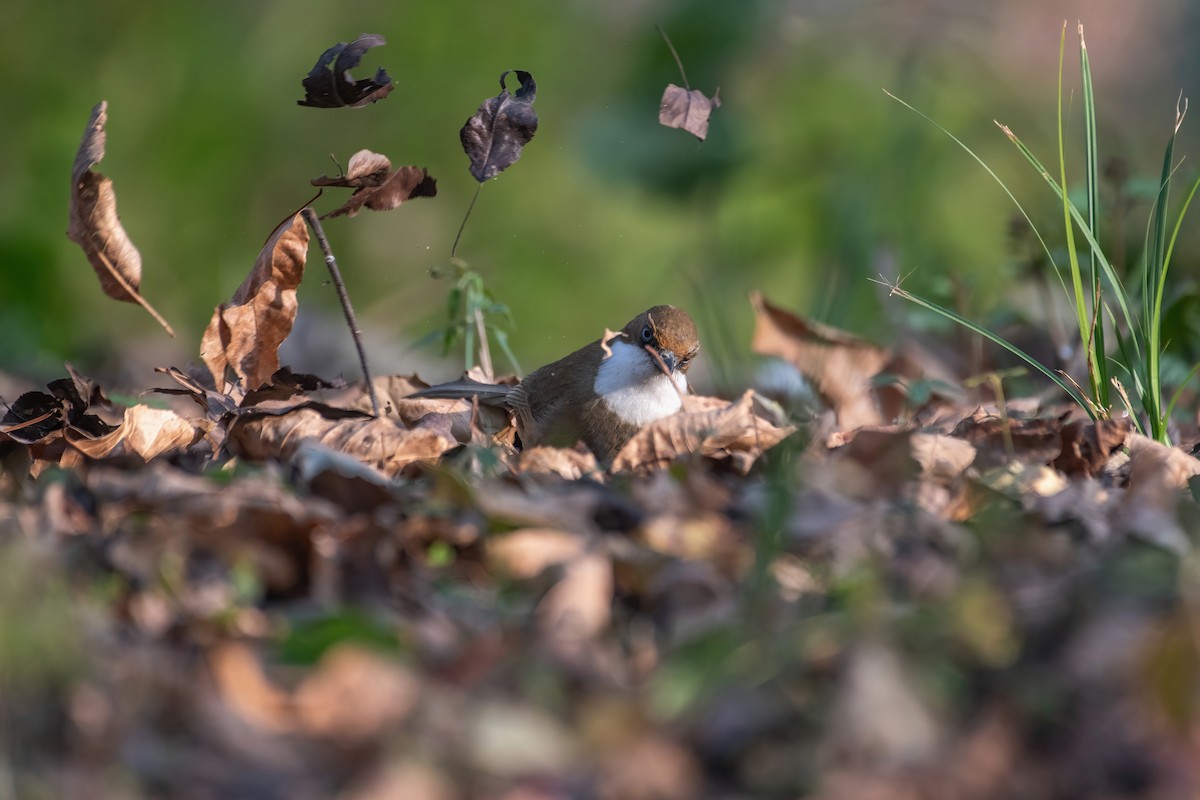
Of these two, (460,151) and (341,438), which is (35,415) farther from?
(460,151)

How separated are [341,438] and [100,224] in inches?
32.3

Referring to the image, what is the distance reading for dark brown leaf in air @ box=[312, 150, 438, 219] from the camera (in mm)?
3414

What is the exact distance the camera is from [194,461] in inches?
132

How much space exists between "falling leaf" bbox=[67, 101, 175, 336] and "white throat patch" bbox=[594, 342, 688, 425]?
1.59m

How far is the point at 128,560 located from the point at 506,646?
710 millimetres

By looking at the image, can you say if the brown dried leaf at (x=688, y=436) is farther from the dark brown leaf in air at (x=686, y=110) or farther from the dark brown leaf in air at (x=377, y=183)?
the dark brown leaf in air at (x=377, y=183)

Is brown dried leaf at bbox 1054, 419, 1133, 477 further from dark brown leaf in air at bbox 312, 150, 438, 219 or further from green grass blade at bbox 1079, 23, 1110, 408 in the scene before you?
dark brown leaf in air at bbox 312, 150, 438, 219

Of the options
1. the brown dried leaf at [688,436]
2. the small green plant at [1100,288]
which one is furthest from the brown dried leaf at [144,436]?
the small green plant at [1100,288]

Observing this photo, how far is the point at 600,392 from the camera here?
14.7 feet

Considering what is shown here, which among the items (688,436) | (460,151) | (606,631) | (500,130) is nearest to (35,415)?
(500,130)

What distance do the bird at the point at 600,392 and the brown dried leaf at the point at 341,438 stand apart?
2.69 ft

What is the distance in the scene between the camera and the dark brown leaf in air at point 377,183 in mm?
3414

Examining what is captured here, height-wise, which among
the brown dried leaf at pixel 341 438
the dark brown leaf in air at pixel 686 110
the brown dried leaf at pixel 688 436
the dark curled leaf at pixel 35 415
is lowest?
the dark curled leaf at pixel 35 415

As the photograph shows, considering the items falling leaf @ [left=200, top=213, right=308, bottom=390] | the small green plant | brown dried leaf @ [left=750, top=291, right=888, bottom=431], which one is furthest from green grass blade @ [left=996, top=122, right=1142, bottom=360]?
falling leaf @ [left=200, top=213, right=308, bottom=390]
